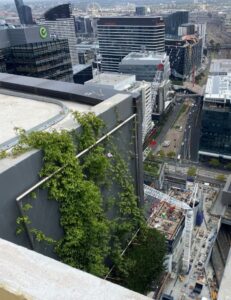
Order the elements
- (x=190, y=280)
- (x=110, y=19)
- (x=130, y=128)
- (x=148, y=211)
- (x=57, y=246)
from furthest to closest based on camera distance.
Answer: (x=110, y=19) < (x=148, y=211) < (x=190, y=280) < (x=130, y=128) < (x=57, y=246)

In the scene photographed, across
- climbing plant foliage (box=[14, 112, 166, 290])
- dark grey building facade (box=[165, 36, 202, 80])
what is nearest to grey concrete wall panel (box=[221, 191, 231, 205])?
climbing plant foliage (box=[14, 112, 166, 290])

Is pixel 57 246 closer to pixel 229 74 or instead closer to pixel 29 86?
pixel 29 86

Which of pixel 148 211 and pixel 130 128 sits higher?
pixel 130 128

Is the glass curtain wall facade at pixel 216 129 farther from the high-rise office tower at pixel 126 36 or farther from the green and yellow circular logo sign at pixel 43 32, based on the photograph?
the high-rise office tower at pixel 126 36

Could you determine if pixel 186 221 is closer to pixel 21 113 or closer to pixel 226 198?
pixel 226 198

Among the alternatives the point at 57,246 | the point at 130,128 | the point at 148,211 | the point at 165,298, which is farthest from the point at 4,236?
the point at 148,211

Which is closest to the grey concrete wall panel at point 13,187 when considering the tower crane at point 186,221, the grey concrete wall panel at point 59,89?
the grey concrete wall panel at point 59,89

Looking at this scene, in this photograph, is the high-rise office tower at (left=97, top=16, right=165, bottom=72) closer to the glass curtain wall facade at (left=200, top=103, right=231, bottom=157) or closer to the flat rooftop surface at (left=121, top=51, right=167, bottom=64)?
the flat rooftop surface at (left=121, top=51, right=167, bottom=64)

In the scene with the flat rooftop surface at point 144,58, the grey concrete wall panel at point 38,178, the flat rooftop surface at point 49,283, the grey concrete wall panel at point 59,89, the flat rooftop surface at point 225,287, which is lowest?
the flat rooftop surface at point 144,58
